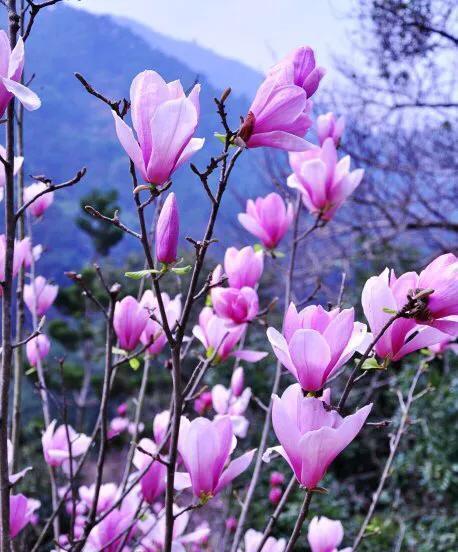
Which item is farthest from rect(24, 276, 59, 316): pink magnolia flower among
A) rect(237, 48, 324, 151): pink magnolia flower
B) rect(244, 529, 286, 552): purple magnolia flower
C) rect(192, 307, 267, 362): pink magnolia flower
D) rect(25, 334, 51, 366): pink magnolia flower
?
rect(237, 48, 324, 151): pink magnolia flower

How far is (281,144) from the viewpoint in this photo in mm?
547

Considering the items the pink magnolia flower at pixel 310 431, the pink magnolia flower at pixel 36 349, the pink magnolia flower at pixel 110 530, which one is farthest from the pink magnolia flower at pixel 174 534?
the pink magnolia flower at pixel 36 349

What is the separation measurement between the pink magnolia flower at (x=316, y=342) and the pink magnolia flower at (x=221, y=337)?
35cm

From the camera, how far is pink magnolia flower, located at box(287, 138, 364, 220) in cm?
101

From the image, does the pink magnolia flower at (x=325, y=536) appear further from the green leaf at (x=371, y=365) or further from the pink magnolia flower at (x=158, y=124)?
the pink magnolia flower at (x=158, y=124)

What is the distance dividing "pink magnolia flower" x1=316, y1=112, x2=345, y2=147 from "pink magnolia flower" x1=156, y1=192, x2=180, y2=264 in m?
0.59

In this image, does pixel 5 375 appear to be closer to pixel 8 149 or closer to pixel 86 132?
pixel 8 149

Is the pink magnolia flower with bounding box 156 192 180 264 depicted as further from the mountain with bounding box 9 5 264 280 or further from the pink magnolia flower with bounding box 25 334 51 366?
the mountain with bounding box 9 5 264 280

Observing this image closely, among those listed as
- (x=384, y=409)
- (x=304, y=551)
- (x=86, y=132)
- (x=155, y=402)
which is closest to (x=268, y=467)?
(x=304, y=551)

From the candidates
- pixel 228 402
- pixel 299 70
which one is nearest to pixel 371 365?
pixel 299 70

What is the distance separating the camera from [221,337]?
0.90 m

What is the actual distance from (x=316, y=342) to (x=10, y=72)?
366mm

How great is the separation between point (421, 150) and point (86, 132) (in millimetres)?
28452

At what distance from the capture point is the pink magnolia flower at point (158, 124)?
1.67ft
